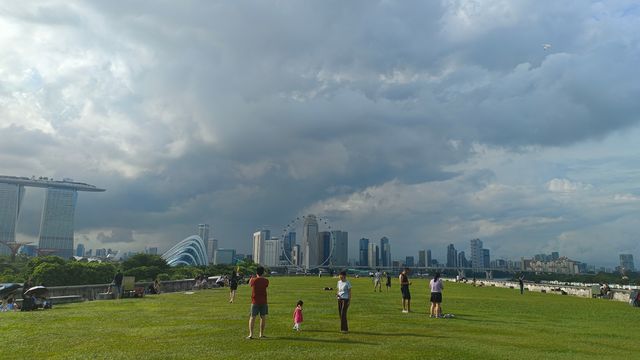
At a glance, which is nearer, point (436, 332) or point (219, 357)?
point (219, 357)

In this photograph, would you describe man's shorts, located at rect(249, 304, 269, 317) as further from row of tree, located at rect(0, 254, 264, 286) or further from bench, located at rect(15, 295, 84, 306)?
row of tree, located at rect(0, 254, 264, 286)

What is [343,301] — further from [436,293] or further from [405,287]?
[405,287]

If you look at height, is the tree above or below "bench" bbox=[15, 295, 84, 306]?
above

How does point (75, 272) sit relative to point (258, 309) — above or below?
below

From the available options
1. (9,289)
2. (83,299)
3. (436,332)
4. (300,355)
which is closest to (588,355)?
(436,332)

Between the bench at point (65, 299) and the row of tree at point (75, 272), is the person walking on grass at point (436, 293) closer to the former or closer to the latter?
the bench at point (65, 299)

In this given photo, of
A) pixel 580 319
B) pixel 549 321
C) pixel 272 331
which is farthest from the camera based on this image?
pixel 580 319

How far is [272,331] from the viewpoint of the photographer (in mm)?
16906

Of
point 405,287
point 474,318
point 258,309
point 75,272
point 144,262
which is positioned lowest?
point 474,318

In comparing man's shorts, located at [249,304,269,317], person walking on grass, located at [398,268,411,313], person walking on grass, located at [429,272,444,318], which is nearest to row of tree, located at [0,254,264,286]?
person walking on grass, located at [398,268,411,313]

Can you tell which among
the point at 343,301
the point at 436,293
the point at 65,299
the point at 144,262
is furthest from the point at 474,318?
the point at 144,262

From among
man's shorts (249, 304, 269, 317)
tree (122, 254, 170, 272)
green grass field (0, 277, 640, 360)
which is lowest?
green grass field (0, 277, 640, 360)

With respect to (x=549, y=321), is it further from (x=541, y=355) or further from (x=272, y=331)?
(x=272, y=331)

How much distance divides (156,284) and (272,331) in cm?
2706
